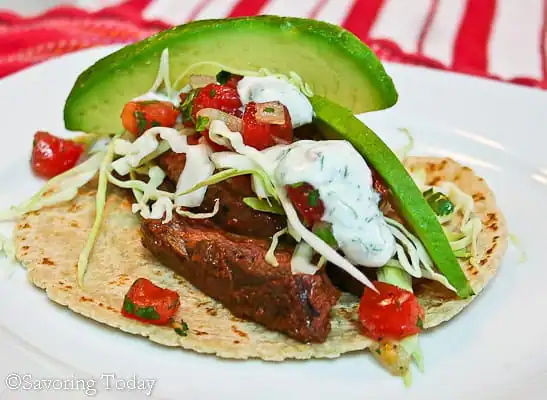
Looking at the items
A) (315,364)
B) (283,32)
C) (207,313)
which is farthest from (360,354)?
(283,32)

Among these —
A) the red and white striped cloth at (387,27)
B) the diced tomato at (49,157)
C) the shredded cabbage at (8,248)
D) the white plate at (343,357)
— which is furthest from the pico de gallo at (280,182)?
the red and white striped cloth at (387,27)

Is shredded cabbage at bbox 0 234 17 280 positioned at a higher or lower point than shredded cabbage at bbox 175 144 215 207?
lower

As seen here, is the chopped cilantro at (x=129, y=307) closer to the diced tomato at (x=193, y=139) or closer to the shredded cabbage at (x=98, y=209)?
the shredded cabbage at (x=98, y=209)

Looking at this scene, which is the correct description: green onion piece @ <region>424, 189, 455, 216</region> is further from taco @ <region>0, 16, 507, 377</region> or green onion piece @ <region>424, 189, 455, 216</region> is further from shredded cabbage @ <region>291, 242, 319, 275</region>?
shredded cabbage @ <region>291, 242, 319, 275</region>

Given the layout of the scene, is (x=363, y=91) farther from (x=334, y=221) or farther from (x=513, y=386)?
(x=513, y=386)

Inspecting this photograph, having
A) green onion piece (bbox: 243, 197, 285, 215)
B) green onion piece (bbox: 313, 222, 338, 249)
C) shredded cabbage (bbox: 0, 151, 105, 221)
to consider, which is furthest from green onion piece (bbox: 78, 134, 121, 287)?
green onion piece (bbox: 313, 222, 338, 249)

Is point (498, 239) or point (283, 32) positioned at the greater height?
point (283, 32)
